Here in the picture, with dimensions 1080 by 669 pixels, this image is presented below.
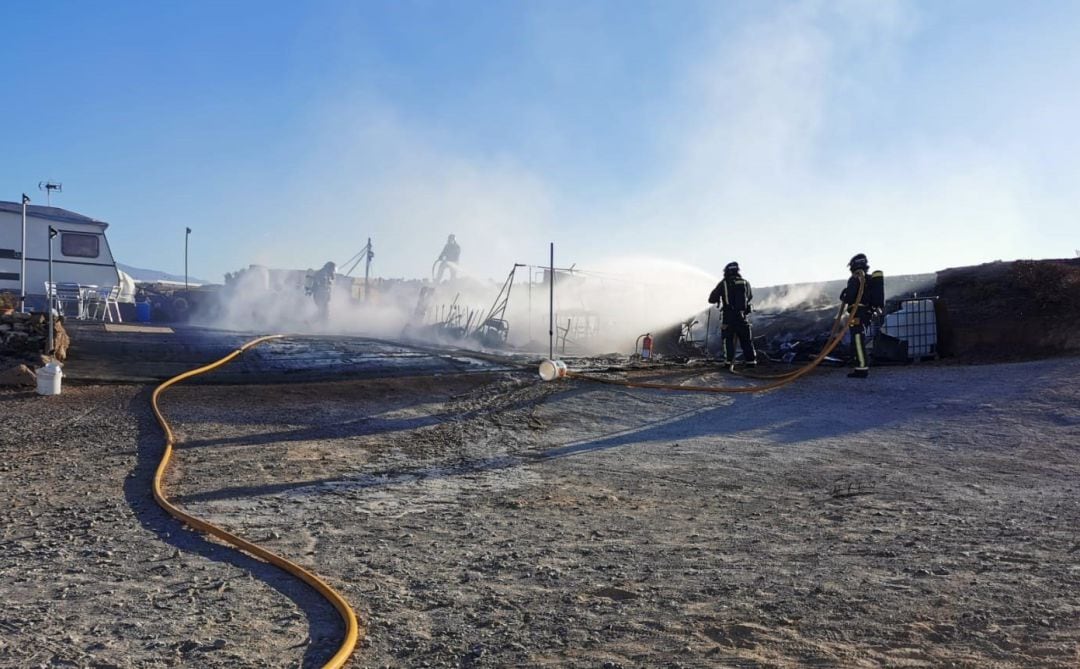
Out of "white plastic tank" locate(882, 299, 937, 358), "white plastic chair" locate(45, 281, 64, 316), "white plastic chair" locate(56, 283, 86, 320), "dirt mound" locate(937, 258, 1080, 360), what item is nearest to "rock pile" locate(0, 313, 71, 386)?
"white plastic chair" locate(45, 281, 64, 316)

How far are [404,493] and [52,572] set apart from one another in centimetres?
267

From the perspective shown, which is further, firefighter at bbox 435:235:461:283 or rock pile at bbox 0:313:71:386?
firefighter at bbox 435:235:461:283

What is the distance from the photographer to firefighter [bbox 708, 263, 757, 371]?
13.8 m

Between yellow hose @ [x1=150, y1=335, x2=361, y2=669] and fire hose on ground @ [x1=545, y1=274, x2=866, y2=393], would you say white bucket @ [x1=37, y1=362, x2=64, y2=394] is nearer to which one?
yellow hose @ [x1=150, y1=335, x2=361, y2=669]

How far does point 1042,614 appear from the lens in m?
3.62

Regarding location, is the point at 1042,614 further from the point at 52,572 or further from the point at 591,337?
the point at 591,337

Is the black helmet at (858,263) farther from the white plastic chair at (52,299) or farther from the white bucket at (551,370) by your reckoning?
the white plastic chair at (52,299)

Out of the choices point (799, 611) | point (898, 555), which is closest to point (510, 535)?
point (799, 611)

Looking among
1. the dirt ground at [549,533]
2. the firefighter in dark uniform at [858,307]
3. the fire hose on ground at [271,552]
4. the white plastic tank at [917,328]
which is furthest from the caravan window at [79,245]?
the white plastic tank at [917,328]

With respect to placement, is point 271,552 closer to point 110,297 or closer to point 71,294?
point 71,294

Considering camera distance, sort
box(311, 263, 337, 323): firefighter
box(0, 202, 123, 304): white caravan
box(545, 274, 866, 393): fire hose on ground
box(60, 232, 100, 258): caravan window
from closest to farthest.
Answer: box(545, 274, 866, 393): fire hose on ground, box(0, 202, 123, 304): white caravan, box(60, 232, 100, 258): caravan window, box(311, 263, 337, 323): firefighter

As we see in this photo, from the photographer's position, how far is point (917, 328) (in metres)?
15.0

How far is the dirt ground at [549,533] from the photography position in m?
3.45

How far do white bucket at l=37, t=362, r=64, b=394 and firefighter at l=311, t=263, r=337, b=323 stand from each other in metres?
21.8
